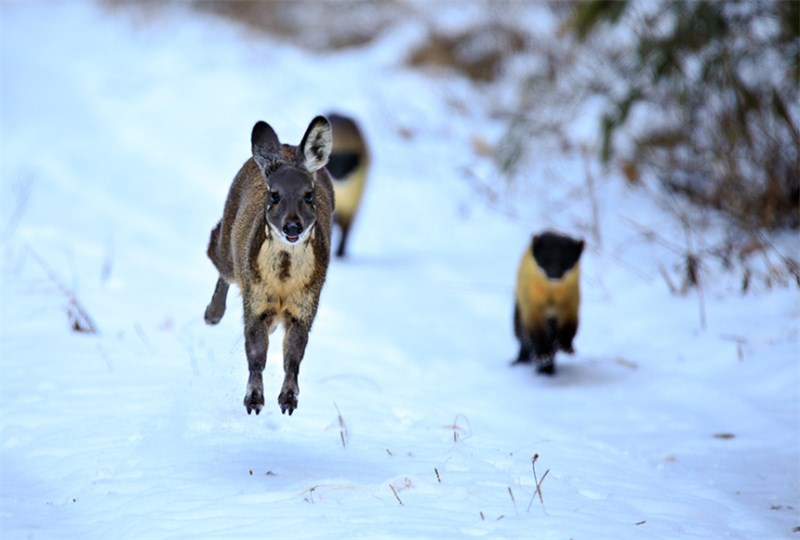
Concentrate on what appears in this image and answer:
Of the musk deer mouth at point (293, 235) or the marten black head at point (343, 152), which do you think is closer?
the musk deer mouth at point (293, 235)

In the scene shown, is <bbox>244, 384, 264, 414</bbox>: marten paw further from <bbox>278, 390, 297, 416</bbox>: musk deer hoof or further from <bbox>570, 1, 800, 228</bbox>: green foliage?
<bbox>570, 1, 800, 228</bbox>: green foliage

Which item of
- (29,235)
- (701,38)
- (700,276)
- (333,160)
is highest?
(701,38)

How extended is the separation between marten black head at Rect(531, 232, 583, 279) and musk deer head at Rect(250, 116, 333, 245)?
149 inches

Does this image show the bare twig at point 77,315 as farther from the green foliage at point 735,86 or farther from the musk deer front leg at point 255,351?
the green foliage at point 735,86

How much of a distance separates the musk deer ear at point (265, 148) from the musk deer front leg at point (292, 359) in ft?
2.60

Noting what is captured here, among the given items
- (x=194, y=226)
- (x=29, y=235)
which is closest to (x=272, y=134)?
(x=29, y=235)

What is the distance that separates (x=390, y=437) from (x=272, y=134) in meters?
1.89

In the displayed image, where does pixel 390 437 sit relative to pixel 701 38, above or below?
below

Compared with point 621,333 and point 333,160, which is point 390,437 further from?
point 333,160

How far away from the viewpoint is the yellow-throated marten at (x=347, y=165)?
11976 millimetres

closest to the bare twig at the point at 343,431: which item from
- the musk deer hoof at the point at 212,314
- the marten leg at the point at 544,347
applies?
the musk deer hoof at the point at 212,314

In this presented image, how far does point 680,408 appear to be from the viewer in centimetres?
764

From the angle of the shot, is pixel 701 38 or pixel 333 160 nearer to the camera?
pixel 701 38

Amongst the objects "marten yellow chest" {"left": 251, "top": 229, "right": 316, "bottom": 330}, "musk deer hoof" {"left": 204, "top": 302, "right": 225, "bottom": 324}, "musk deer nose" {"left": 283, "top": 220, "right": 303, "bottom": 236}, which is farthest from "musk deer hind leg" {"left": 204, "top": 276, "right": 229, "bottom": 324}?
"musk deer nose" {"left": 283, "top": 220, "right": 303, "bottom": 236}
